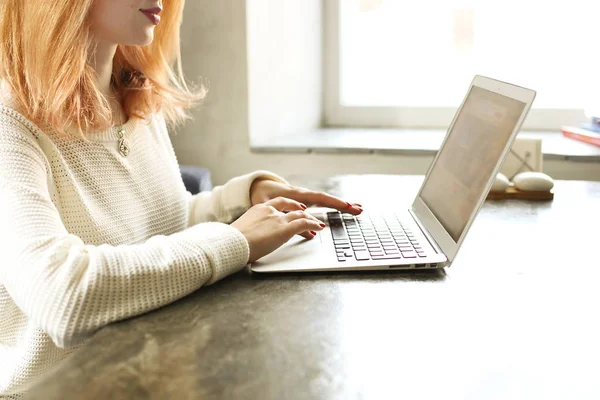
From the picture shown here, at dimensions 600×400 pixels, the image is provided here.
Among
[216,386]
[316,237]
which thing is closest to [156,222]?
[316,237]

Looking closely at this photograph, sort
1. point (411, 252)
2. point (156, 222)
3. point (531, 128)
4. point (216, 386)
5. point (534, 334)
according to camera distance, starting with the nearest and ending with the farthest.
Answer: point (216, 386)
point (534, 334)
point (411, 252)
point (156, 222)
point (531, 128)

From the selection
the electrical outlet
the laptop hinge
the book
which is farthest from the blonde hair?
the book

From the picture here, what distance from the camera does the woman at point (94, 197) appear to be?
29.8 inches

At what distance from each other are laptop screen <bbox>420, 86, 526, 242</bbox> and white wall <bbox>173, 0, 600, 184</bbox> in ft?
2.42

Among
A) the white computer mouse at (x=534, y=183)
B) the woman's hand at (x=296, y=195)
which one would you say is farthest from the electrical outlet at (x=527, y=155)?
the woman's hand at (x=296, y=195)

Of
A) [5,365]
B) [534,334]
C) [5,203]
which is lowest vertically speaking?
[5,365]

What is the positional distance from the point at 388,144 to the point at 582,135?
0.53m

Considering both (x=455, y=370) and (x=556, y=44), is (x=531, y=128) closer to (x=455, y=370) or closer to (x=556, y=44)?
(x=556, y=44)

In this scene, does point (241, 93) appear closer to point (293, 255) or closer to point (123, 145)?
point (123, 145)

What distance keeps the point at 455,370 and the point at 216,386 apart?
0.70ft

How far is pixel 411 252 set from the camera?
912 mm

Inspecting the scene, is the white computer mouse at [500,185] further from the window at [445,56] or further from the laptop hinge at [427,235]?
the window at [445,56]

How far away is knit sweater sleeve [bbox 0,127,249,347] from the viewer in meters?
0.74

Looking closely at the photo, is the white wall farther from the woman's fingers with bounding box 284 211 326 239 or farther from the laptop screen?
the woman's fingers with bounding box 284 211 326 239
